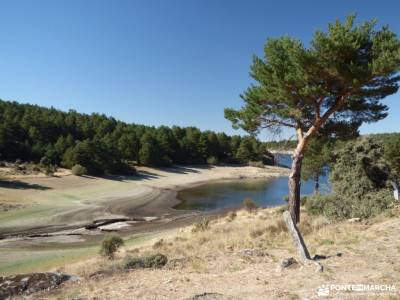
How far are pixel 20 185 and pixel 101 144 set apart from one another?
2093 cm

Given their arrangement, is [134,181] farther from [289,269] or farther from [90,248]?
[289,269]

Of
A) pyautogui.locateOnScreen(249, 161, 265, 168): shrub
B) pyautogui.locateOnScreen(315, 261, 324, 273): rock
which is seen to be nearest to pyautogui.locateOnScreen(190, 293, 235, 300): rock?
pyautogui.locateOnScreen(315, 261, 324, 273): rock

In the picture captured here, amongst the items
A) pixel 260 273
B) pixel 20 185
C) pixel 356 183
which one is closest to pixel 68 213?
pixel 20 185

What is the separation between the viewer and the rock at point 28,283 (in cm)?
798

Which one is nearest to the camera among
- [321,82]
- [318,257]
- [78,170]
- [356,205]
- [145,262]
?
[318,257]

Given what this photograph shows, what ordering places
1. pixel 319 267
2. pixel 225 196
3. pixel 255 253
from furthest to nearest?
pixel 225 196 < pixel 255 253 < pixel 319 267

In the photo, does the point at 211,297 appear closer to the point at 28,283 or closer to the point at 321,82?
the point at 28,283

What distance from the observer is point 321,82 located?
1410 centimetres

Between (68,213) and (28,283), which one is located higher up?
(28,283)

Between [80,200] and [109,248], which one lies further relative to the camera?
[80,200]

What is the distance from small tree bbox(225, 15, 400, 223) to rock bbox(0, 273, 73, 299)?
10253mm

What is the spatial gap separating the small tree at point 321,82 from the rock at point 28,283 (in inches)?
404

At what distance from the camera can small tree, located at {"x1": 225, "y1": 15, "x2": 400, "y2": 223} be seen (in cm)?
1243

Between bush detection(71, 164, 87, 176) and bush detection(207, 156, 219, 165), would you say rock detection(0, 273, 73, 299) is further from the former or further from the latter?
bush detection(207, 156, 219, 165)
